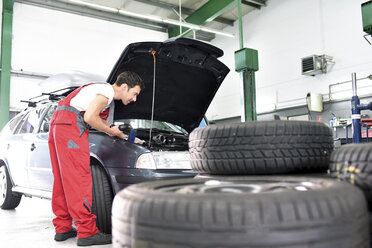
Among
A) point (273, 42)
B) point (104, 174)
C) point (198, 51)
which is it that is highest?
point (273, 42)

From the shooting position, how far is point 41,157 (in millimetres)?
3002

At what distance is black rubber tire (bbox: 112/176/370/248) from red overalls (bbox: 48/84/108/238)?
1480mm

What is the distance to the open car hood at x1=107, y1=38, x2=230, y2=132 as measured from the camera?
259 centimetres

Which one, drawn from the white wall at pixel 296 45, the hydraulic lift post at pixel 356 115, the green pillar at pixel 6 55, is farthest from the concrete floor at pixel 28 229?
the white wall at pixel 296 45

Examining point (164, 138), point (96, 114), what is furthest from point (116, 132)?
point (164, 138)

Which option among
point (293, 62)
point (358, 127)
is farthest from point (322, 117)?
point (358, 127)

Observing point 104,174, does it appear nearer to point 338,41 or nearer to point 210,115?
point 338,41

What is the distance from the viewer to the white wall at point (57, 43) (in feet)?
33.6

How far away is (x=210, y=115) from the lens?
14.8 meters

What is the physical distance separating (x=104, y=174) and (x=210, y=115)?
40.8 feet

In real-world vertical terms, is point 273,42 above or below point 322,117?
above

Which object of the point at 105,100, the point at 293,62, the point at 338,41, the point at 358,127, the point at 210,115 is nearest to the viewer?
the point at 105,100

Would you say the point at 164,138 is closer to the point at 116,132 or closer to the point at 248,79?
the point at 116,132

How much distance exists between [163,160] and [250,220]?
1.68 metres
